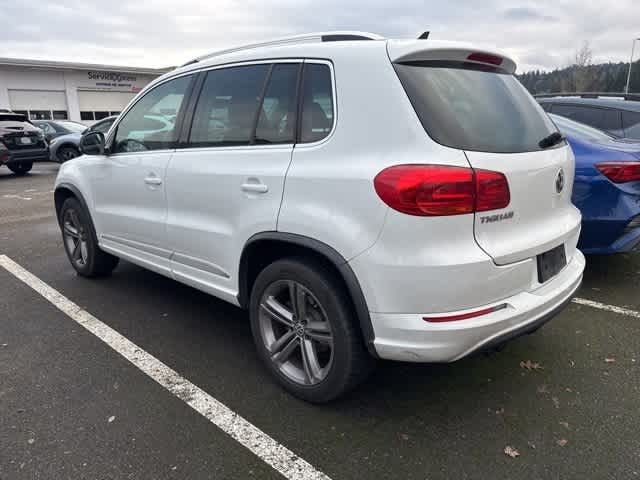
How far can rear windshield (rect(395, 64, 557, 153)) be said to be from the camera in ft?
7.25

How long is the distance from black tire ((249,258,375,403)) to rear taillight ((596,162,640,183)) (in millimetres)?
2684

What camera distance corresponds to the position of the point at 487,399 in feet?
9.04

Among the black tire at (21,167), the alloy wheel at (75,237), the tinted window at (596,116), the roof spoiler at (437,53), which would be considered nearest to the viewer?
the roof spoiler at (437,53)

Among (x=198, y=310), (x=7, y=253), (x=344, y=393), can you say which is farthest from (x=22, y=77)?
(x=344, y=393)

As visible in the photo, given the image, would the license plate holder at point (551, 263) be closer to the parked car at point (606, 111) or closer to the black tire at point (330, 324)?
the black tire at point (330, 324)

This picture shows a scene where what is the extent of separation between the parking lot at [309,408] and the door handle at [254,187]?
117cm

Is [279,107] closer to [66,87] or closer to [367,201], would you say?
[367,201]

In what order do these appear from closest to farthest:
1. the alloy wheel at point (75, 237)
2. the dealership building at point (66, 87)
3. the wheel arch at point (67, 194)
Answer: the wheel arch at point (67, 194), the alloy wheel at point (75, 237), the dealership building at point (66, 87)

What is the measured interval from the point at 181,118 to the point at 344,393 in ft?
7.05

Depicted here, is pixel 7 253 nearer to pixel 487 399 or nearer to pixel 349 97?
pixel 349 97

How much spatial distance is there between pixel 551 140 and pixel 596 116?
4248 millimetres

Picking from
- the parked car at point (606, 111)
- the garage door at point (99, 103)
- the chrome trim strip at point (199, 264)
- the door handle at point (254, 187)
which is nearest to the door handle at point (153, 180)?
the chrome trim strip at point (199, 264)

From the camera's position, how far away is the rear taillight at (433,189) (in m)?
2.09

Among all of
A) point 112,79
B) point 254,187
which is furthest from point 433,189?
point 112,79
